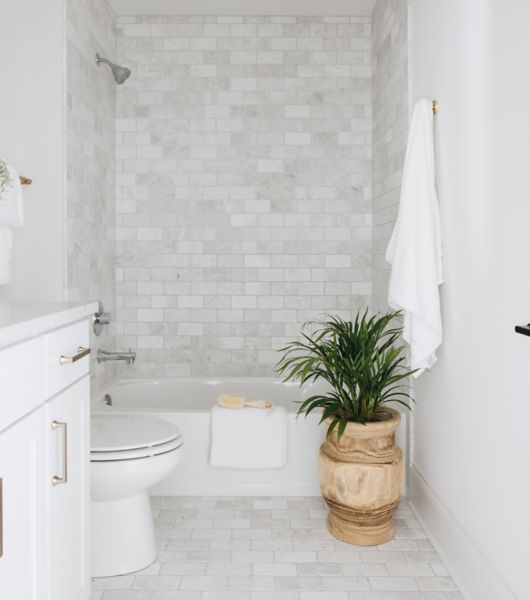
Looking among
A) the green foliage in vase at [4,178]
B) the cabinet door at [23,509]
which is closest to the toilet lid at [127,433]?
the cabinet door at [23,509]

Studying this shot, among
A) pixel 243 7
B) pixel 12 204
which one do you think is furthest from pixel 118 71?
pixel 12 204

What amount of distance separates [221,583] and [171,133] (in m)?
2.70

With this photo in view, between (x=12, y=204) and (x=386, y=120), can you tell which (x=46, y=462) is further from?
Answer: (x=386, y=120)

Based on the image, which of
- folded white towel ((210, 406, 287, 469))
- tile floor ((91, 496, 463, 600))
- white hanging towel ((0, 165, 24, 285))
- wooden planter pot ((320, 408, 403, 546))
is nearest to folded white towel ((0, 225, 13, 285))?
white hanging towel ((0, 165, 24, 285))

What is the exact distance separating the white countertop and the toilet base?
83 cm

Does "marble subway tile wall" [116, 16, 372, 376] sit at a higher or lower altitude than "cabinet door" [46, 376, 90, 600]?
higher

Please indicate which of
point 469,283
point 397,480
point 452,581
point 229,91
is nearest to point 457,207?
point 469,283

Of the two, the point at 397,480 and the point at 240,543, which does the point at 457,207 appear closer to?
the point at 397,480

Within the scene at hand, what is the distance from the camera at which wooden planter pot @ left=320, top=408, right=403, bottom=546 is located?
2.54m

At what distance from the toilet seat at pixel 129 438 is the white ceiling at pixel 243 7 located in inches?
100

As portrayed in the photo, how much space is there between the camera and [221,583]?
7.46 feet

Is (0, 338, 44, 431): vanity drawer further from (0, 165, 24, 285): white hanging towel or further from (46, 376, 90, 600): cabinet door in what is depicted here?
(0, 165, 24, 285): white hanging towel

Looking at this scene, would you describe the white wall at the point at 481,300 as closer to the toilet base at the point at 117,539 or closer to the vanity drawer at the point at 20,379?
the toilet base at the point at 117,539

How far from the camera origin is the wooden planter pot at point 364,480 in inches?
99.8
